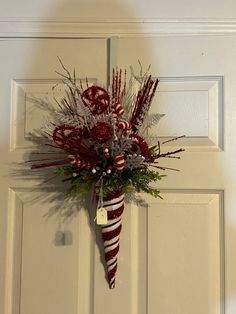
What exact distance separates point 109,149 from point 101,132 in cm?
6

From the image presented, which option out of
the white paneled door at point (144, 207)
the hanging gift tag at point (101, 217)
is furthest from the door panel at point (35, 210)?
the hanging gift tag at point (101, 217)

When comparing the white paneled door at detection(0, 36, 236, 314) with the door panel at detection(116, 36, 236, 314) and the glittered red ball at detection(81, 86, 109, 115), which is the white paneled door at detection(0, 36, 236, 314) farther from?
the glittered red ball at detection(81, 86, 109, 115)

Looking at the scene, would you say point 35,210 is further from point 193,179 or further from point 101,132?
point 193,179

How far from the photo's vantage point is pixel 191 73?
3.71ft

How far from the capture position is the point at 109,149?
3.18 ft

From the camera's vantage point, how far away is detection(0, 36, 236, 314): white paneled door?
1089mm

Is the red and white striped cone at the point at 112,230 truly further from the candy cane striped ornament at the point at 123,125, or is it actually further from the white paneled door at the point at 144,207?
the candy cane striped ornament at the point at 123,125

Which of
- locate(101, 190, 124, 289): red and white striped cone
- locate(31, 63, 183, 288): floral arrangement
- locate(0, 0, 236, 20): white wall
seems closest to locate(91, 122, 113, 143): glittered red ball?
locate(31, 63, 183, 288): floral arrangement

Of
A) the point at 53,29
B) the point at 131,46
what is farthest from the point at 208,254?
the point at 53,29

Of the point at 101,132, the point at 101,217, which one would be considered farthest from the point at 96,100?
the point at 101,217

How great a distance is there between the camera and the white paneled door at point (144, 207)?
3.57 ft

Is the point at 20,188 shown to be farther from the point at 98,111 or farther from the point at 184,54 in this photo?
the point at 184,54

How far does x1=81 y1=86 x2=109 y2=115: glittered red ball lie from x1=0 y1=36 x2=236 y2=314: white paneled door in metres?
0.16

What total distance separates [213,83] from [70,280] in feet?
2.35
